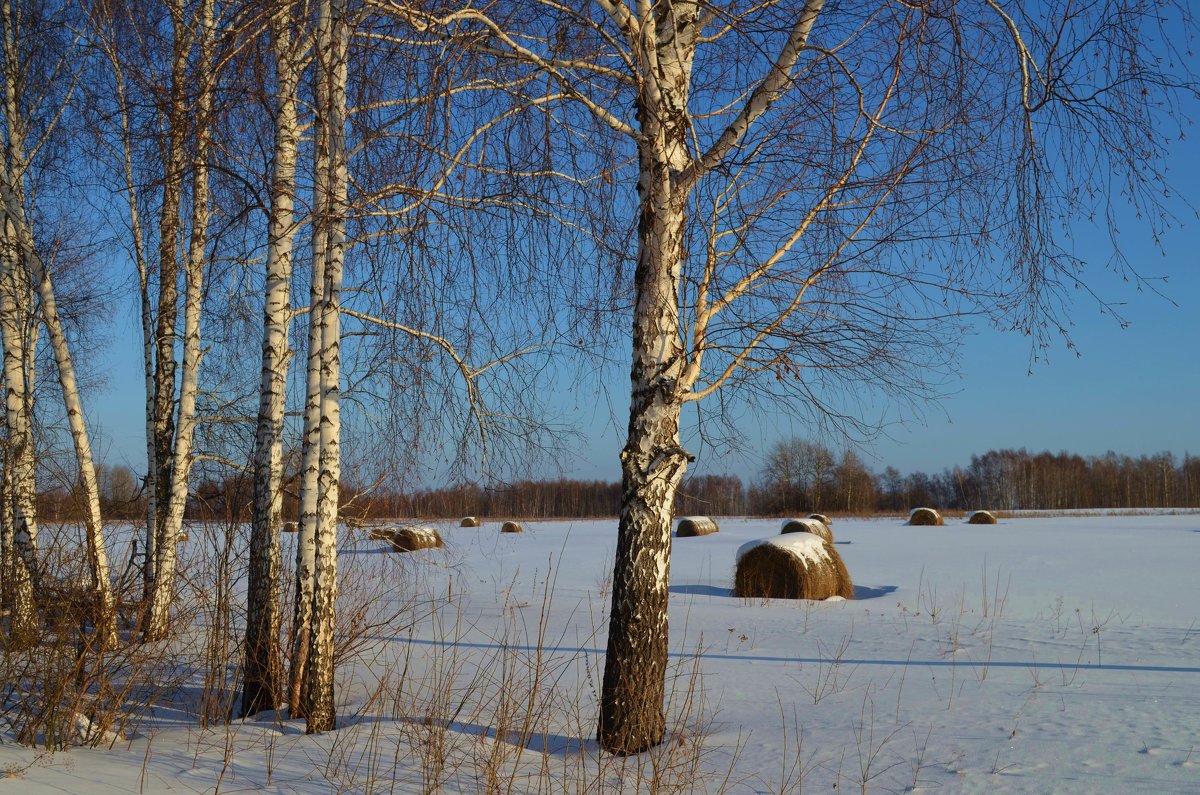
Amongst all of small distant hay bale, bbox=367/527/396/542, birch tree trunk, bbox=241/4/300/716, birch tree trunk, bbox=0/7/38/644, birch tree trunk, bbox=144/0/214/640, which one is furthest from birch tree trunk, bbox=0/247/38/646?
small distant hay bale, bbox=367/527/396/542

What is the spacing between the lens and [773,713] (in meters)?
4.91

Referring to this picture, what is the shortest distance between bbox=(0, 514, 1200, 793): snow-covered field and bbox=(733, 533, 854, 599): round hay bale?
0.73 meters

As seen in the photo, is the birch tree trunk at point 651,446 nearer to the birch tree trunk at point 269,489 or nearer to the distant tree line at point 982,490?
the birch tree trunk at point 269,489

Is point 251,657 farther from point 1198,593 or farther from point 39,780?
point 1198,593

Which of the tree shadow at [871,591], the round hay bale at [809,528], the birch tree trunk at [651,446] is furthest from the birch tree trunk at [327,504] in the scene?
the round hay bale at [809,528]

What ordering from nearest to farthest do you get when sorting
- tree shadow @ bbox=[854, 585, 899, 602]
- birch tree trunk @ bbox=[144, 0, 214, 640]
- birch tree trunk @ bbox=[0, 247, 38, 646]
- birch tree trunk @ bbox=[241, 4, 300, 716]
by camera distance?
birch tree trunk @ bbox=[241, 4, 300, 716]
birch tree trunk @ bbox=[0, 247, 38, 646]
birch tree trunk @ bbox=[144, 0, 214, 640]
tree shadow @ bbox=[854, 585, 899, 602]

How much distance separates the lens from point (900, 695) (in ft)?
16.7

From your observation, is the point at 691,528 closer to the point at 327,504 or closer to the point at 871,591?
the point at 871,591

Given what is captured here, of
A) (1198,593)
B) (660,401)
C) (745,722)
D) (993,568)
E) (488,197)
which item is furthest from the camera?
(993,568)

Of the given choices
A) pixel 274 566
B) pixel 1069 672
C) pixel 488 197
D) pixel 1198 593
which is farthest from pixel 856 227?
pixel 1198 593

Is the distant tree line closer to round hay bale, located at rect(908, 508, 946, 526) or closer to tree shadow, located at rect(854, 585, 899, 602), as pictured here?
round hay bale, located at rect(908, 508, 946, 526)

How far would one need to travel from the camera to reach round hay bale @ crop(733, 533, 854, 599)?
10.6 metres

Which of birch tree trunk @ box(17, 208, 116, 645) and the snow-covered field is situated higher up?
birch tree trunk @ box(17, 208, 116, 645)

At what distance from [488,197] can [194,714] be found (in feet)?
12.1
